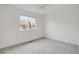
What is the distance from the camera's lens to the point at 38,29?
16.2 ft

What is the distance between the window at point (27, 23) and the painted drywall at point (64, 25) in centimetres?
109

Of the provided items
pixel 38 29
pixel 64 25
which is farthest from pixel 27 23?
pixel 64 25

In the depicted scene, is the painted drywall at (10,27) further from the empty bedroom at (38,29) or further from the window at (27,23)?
the window at (27,23)

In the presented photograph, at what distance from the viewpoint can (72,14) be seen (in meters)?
3.66

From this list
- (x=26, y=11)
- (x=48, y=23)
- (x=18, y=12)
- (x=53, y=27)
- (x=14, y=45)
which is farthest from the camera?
(x=48, y=23)

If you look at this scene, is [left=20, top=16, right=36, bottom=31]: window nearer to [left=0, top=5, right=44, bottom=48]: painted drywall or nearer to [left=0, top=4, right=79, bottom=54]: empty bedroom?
[left=0, top=4, right=79, bottom=54]: empty bedroom

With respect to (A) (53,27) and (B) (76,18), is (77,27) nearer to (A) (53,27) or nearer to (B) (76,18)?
(B) (76,18)

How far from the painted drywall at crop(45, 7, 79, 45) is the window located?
3.59 feet

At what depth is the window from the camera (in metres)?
3.83

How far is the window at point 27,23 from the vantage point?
151 inches

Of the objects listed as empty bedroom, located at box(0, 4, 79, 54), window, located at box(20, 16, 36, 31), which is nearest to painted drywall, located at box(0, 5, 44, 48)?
empty bedroom, located at box(0, 4, 79, 54)

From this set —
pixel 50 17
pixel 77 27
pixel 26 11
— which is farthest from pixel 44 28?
pixel 77 27

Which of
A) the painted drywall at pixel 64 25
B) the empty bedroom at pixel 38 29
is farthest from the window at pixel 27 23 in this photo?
the painted drywall at pixel 64 25
